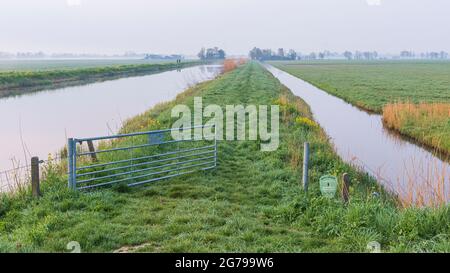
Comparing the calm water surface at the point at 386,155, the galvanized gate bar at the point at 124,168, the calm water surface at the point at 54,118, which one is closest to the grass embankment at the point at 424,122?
→ the calm water surface at the point at 386,155

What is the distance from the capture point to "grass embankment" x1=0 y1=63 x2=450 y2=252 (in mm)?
6309

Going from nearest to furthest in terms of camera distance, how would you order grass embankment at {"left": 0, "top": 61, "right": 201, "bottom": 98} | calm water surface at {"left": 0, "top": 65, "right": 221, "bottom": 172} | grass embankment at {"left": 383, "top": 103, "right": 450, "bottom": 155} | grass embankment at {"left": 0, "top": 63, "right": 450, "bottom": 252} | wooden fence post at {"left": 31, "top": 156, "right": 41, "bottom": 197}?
grass embankment at {"left": 0, "top": 63, "right": 450, "bottom": 252} → wooden fence post at {"left": 31, "top": 156, "right": 41, "bottom": 197} → calm water surface at {"left": 0, "top": 65, "right": 221, "bottom": 172} → grass embankment at {"left": 383, "top": 103, "right": 450, "bottom": 155} → grass embankment at {"left": 0, "top": 61, "right": 201, "bottom": 98}

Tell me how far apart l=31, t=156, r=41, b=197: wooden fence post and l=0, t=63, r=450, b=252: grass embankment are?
7.4 inches

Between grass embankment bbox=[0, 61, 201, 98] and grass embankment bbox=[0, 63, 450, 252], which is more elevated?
grass embankment bbox=[0, 61, 201, 98]

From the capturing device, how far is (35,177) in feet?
27.4

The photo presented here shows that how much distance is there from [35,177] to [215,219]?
3769 millimetres

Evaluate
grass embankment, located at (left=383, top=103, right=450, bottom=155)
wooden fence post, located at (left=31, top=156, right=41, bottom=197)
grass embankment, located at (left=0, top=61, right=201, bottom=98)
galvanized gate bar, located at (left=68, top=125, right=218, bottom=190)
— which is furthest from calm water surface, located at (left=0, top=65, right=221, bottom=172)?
grass embankment, located at (left=383, top=103, right=450, bottom=155)

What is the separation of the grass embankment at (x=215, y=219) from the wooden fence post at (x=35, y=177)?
19 centimetres

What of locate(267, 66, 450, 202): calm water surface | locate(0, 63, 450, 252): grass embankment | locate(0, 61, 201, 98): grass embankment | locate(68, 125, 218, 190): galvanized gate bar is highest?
locate(0, 61, 201, 98): grass embankment

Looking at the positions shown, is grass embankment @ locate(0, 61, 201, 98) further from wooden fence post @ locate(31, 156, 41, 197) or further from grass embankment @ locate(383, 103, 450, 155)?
wooden fence post @ locate(31, 156, 41, 197)
